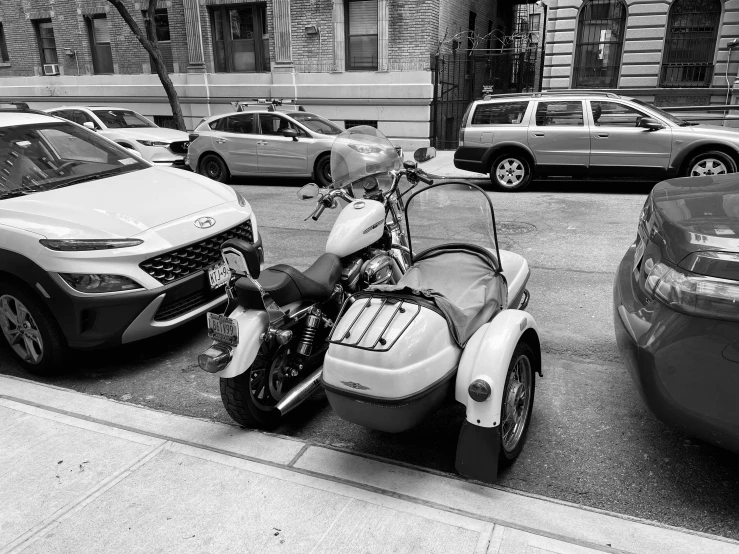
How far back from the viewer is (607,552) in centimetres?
237

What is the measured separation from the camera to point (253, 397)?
10.7 feet

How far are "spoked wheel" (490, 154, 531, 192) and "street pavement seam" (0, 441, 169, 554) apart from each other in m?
9.02

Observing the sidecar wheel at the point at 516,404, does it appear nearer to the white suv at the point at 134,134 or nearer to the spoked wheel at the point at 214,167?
the spoked wheel at the point at 214,167

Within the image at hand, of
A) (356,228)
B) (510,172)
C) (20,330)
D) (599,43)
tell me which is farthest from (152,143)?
(599,43)

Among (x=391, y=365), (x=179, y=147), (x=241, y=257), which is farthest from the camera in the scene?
(x=179, y=147)

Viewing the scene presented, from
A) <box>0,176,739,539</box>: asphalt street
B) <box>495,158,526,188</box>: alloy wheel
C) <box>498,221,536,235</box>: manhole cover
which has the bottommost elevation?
<box>498,221,536,235</box>: manhole cover

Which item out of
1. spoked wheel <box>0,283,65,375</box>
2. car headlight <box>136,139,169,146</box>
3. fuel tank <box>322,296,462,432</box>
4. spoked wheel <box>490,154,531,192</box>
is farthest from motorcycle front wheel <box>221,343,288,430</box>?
car headlight <box>136,139,169,146</box>

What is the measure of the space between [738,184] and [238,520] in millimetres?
3068

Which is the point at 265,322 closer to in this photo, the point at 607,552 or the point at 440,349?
the point at 440,349

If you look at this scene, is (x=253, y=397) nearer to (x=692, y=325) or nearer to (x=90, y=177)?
(x=692, y=325)

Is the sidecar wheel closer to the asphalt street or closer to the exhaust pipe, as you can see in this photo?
the asphalt street

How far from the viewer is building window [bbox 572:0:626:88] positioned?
16828 millimetres

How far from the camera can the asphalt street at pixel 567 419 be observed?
2795mm

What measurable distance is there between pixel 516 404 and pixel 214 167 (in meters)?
11.1
